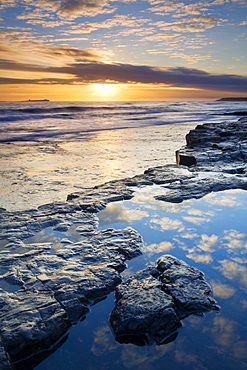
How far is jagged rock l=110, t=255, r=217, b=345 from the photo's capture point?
190 cm

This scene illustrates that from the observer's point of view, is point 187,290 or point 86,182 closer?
point 187,290

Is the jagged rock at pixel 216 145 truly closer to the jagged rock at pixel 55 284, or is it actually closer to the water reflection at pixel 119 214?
the water reflection at pixel 119 214

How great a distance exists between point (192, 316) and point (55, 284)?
1124 mm

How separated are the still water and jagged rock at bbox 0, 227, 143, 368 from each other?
0.37ft

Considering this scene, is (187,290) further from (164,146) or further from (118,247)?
(164,146)

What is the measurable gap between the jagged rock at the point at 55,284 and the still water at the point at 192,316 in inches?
4.4

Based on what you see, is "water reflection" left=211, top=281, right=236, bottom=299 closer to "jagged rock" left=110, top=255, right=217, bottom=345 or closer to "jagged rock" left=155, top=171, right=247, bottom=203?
"jagged rock" left=110, top=255, right=217, bottom=345

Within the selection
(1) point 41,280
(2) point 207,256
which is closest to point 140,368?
(1) point 41,280

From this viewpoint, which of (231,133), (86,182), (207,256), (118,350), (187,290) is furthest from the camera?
(231,133)

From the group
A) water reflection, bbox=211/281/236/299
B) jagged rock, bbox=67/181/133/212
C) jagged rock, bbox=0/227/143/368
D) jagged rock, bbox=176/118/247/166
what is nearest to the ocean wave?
jagged rock, bbox=176/118/247/166

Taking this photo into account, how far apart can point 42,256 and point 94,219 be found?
41.8 inches

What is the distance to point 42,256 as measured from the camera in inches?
109

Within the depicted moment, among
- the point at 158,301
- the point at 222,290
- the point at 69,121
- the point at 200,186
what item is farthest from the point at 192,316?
the point at 69,121

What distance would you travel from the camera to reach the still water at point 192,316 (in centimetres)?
169
